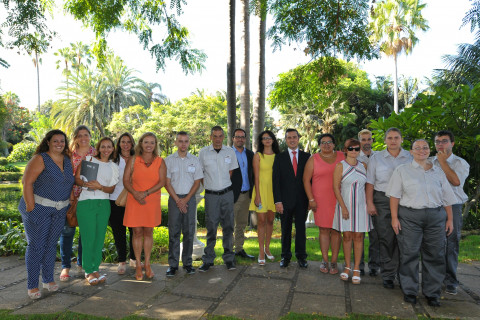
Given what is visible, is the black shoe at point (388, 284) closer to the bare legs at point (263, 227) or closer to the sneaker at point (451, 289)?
the sneaker at point (451, 289)

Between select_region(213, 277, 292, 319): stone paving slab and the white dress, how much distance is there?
42.5 inches

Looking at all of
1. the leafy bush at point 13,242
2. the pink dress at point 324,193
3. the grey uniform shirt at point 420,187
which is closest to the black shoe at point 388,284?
the pink dress at point 324,193

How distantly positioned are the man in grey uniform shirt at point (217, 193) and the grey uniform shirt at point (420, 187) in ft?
7.24

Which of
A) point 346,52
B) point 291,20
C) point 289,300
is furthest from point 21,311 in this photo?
point 346,52

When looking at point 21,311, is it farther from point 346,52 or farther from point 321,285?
point 346,52

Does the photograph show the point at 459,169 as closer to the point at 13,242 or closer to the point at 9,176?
the point at 13,242

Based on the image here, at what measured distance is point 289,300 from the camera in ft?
12.6

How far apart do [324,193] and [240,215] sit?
1507 mm

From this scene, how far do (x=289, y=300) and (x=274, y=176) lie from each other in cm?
178

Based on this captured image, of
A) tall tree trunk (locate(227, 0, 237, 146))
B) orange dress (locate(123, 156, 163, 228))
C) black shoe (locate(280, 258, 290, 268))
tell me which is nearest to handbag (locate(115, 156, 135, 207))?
orange dress (locate(123, 156, 163, 228))

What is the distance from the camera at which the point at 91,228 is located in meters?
4.36

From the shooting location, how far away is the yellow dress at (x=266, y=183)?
16.9 ft

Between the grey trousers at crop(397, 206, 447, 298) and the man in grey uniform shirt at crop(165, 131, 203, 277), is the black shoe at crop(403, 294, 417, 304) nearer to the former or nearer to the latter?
the grey trousers at crop(397, 206, 447, 298)

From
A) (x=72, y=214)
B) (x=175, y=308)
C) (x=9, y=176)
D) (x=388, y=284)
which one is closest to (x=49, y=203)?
(x=72, y=214)
